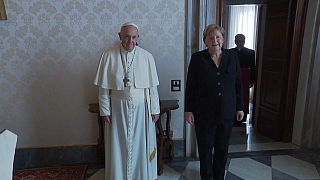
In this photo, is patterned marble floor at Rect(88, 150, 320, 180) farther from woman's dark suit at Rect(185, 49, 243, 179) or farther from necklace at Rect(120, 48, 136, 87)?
necklace at Rect(120, 48, 136, 87)

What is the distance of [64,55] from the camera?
266 cm

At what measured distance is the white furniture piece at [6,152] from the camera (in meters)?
1.25

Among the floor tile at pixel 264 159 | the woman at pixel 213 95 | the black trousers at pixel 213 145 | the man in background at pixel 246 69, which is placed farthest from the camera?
the man in background at pixel 246 69

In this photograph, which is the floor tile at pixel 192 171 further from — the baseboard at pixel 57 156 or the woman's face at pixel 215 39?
the woman's face at pixel 215 39

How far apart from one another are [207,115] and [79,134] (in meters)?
1.42

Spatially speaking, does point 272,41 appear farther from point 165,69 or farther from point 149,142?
point 149,142

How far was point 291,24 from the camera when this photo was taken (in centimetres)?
333

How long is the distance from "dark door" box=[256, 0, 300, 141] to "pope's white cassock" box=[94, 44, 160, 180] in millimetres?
2005

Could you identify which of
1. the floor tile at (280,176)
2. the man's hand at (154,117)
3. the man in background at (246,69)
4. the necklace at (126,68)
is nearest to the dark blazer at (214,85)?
the man's hand at (154,117)

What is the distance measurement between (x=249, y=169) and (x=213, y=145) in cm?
67

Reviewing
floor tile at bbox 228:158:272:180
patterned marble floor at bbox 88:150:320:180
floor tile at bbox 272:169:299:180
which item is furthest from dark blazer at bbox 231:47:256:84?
floor tile at bbox 272:169:299:180

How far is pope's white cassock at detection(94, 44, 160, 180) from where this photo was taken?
2.19 meters

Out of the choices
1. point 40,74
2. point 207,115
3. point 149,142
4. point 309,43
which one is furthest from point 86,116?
point 309,43

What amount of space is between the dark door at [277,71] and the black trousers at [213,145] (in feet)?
5.09
